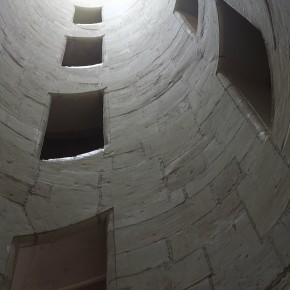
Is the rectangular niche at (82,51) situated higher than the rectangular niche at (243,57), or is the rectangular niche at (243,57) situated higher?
the rectangular niche at (82,51)

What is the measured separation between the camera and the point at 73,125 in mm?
7512

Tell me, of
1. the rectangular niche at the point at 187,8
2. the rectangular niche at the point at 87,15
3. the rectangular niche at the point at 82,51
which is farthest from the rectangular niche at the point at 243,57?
the rectangular niche at the point at 87,15

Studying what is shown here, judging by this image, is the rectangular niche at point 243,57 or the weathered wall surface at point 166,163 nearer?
the weathered wall surface at point 166,163

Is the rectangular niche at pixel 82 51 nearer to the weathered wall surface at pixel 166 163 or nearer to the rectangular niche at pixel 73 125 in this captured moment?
the weathered wall surface at pixel 166 163

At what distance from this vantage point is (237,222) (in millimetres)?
3652

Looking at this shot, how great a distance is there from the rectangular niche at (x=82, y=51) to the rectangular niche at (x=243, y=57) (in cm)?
414

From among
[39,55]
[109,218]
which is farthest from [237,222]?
[39,55]

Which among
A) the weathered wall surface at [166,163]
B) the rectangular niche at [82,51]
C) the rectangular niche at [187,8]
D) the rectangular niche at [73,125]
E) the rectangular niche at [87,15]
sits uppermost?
the rectangular niche at [87,15]

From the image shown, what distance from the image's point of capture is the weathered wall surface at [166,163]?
343cm

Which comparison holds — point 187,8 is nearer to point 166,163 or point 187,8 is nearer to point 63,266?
point 166,163

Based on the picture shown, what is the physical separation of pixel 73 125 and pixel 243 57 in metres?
3.17

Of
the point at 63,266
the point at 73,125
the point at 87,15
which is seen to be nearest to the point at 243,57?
the point at 73,125

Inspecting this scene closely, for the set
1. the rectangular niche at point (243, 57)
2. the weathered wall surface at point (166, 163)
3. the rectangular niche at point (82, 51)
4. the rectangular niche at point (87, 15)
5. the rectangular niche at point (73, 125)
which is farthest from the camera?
the rectangular niche at point (87, 15)

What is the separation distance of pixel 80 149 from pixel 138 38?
2.39 metres
